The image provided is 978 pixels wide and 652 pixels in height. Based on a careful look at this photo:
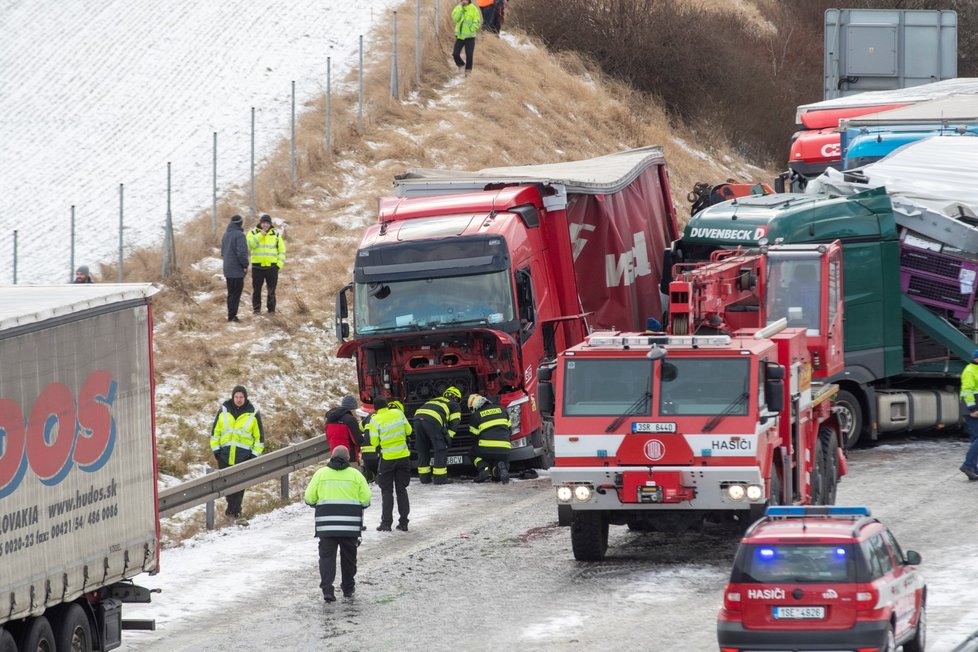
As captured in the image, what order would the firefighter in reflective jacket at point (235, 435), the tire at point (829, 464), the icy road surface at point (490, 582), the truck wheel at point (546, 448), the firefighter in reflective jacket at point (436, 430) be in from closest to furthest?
the icy road surface at point (490, 582), the tire at point (829, 464), the firefighter in reflective jacket at point (235, 435), the firefighter in reflective jacket at point (436, 430), the truck wheel at point (546, 448)

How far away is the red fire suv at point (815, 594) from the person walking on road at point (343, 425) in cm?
857

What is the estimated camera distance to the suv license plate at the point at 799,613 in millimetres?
11352

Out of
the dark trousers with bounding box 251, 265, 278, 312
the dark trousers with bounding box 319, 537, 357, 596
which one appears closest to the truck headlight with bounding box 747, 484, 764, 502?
the dark trousers with bounding box 319, 537, 357, 596

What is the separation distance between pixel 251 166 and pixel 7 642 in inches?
883

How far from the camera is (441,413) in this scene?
20.9 metres

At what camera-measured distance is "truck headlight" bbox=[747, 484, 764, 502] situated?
15.6m

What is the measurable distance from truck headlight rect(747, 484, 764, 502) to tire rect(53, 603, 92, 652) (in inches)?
254

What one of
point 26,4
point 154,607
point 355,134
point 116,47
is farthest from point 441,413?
point 26,4

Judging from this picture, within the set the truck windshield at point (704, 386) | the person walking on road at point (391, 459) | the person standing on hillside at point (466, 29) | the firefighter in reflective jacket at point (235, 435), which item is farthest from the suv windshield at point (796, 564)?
the person standing on hillside at point (466, 29)

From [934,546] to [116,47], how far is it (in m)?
34.4

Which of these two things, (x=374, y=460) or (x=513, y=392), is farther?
(x=513, y=392)

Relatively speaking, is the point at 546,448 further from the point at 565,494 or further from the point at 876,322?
the point at 565,494

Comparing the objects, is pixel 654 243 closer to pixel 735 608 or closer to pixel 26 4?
pixel 735 608

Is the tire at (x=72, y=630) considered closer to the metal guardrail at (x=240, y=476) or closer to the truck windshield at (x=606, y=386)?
the metal guardrail at (x=240, y=476)
